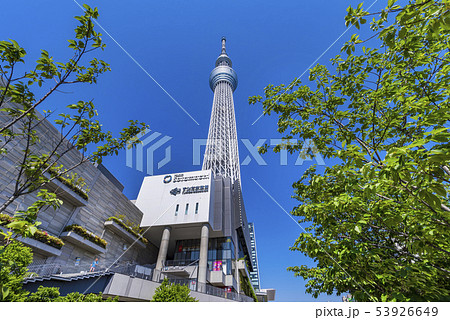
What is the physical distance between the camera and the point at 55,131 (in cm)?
1991

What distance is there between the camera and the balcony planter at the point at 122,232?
25.3m

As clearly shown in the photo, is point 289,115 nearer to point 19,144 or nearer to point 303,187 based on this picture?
point 303,187

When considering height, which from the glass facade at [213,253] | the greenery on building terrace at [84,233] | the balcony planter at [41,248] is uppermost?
the glass facade at [213,253]

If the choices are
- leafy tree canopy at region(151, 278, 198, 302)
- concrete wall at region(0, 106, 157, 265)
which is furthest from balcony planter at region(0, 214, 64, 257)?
leafy tree canopy at region(151, 278, 198, 302)

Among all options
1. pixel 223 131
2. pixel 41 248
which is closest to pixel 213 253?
pixel 41 248

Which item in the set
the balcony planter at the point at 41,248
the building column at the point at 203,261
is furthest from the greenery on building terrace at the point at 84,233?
the building column at the point at 203,261

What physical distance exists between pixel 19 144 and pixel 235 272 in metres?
35.4

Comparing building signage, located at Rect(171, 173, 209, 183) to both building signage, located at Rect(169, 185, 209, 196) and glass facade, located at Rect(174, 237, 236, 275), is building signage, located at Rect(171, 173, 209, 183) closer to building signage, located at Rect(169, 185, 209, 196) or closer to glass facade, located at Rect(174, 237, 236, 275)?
building signage, located at Rect(169, 185, 209, 196)

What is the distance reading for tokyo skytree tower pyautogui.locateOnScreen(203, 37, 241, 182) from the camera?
63987 mm

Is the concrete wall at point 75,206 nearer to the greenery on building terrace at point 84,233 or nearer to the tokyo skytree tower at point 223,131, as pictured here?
the greenery on building terrace at point 84,233

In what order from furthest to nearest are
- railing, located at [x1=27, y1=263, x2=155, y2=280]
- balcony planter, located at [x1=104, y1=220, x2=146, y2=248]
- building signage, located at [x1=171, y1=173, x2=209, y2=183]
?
building signage, located at [x1=171, y1=173, x2=209, y2=183] → balcony planter, located at [x1=104, y1=220, x2=146, y2=248] → railing, located at [x1=27, y1=263, x2=155, y2=280]

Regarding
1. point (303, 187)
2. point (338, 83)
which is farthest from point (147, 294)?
point (338, 83)

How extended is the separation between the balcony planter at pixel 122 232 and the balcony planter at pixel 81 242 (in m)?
3.14

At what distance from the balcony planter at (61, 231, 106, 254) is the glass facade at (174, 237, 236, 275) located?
14385mm
